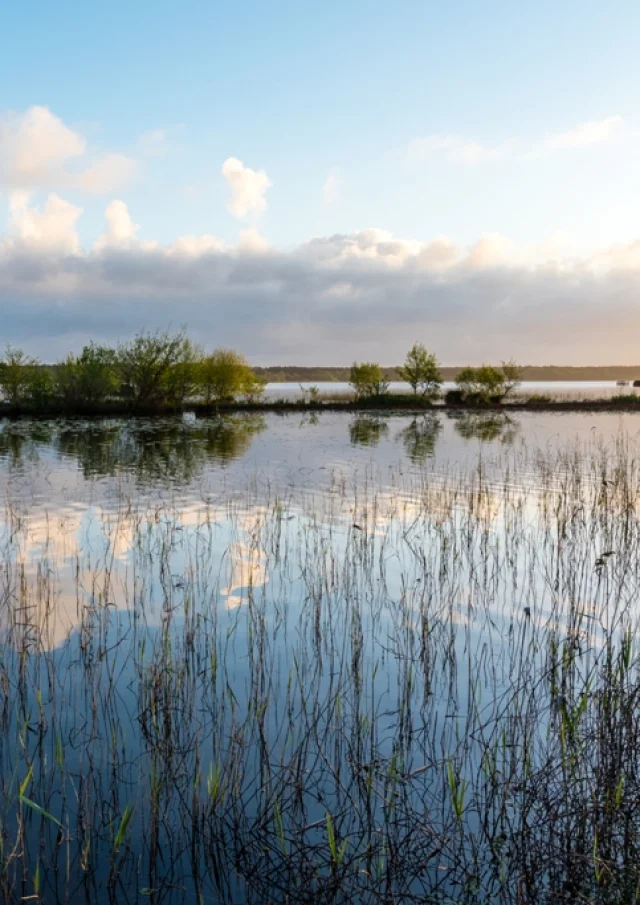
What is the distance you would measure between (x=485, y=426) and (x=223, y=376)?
76.3 ft

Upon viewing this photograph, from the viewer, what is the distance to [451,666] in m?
6.09

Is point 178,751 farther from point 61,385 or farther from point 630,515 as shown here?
point 61,385

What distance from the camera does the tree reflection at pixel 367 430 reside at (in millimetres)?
30641

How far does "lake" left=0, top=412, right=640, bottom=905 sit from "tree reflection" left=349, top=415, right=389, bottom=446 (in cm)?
1777

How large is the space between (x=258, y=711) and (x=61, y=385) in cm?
4631

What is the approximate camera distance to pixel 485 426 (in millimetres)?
38812

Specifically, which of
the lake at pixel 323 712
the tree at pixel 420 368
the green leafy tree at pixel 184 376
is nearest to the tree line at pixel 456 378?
the tree at pixel 420 368

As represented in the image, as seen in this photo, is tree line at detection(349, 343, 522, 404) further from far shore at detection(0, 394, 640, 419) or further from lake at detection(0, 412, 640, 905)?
lake at detection(0, 412, 640, 905)

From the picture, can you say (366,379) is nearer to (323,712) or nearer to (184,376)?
(184,376)

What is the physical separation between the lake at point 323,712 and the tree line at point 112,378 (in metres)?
36.9

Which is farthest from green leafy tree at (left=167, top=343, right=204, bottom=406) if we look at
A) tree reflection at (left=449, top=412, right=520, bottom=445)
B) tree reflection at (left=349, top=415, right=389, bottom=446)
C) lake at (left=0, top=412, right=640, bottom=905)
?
lake at (left=0, top=412, right=640, bottom=905)

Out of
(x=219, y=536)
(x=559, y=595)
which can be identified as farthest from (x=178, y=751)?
(x=219, y=536)

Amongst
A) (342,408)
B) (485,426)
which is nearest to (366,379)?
(342,408)

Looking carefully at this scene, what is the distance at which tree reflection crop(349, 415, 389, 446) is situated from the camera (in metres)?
30.6
